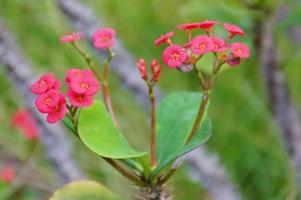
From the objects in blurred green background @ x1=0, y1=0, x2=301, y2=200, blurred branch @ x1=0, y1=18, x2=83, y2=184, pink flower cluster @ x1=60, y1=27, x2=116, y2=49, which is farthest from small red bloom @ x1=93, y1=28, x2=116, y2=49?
blurred green background @ x1=0, y1=0, x2=301, y2=200

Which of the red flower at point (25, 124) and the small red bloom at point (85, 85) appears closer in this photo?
the small red bloom at point (85, 85)

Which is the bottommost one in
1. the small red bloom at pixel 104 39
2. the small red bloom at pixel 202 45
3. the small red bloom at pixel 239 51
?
the small red bloom at pixel 239 51

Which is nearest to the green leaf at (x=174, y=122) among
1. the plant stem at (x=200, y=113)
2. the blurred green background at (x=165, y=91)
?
the plant stem at (x=200, y=113)

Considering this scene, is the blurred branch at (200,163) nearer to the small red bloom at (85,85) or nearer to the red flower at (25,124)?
the red flower at (25,124)

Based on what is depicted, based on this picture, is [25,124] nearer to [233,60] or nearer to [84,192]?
[84,192]

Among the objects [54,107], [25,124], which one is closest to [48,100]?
[54,107]

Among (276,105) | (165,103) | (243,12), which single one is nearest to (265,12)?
(243,12)

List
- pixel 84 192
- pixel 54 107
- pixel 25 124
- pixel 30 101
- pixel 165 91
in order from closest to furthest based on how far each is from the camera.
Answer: pixel 54 107, pixel 84 192, pixel 30 101, pixel 25 124, pixel 165 91
